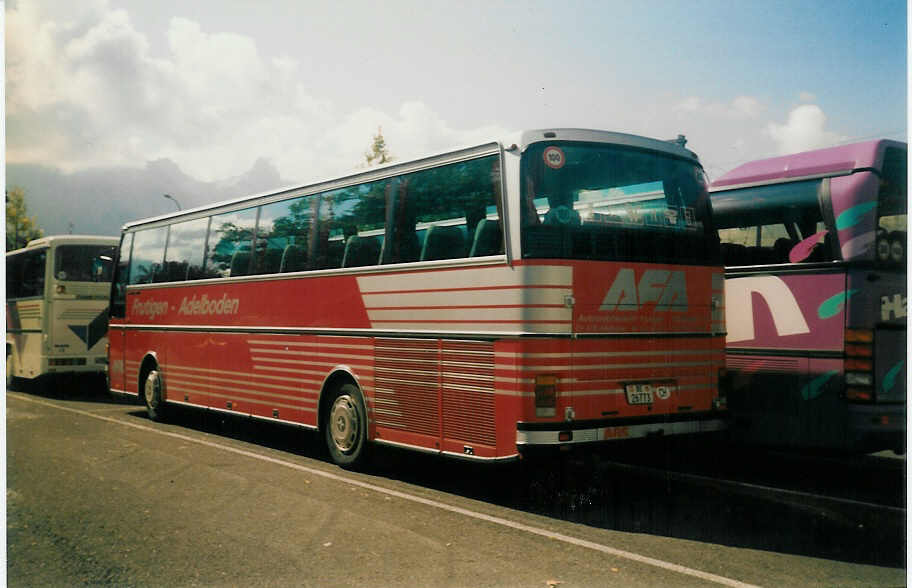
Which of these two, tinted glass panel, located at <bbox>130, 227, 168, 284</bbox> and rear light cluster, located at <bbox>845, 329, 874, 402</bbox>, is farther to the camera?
tinted glass panel, located at <bbox>130, 227, 168, 284</bbox>

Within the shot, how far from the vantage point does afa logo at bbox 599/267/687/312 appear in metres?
7.62

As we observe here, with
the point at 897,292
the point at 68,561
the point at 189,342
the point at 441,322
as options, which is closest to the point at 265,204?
the point at 189,342

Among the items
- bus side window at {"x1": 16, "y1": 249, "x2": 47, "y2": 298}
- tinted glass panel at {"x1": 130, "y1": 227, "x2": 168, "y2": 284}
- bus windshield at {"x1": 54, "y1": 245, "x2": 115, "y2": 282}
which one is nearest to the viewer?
tinted glass panel at {"x1": 130, "y1": 227, "x2": 168, "y2": 284}

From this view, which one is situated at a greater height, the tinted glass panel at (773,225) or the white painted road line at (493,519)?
the tinted glass panel at (773,225)

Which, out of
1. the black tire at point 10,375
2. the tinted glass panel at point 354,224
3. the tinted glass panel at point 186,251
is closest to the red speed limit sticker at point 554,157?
the tinted glass panel at point 354,224

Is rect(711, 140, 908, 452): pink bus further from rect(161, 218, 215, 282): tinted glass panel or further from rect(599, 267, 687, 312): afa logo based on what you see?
rect(161, 218, 215, 282): tinted glass panel

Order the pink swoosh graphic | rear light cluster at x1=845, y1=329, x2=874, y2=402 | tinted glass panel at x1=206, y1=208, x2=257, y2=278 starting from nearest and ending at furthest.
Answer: rear light cluster at x1=845, y1=329, x2=874, y2=402
the pink swoosh graphic
tinted glass panel at x1=206, y1=208, x2=257, y2=278

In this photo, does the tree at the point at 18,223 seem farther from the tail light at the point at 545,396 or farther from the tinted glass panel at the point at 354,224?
the tail light at the point at 545,396

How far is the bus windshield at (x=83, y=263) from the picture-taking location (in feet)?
60.6

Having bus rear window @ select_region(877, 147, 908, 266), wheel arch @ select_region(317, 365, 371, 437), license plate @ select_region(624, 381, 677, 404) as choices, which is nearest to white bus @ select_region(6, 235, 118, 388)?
wheel arch @ select_region(317, 365, 371, 437)

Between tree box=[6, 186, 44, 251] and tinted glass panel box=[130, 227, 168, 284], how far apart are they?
1.60m

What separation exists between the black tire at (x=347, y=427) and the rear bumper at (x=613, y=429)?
258 centimetres

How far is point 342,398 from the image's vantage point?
378 inches

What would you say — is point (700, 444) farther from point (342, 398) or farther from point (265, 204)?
point (265, 204)
